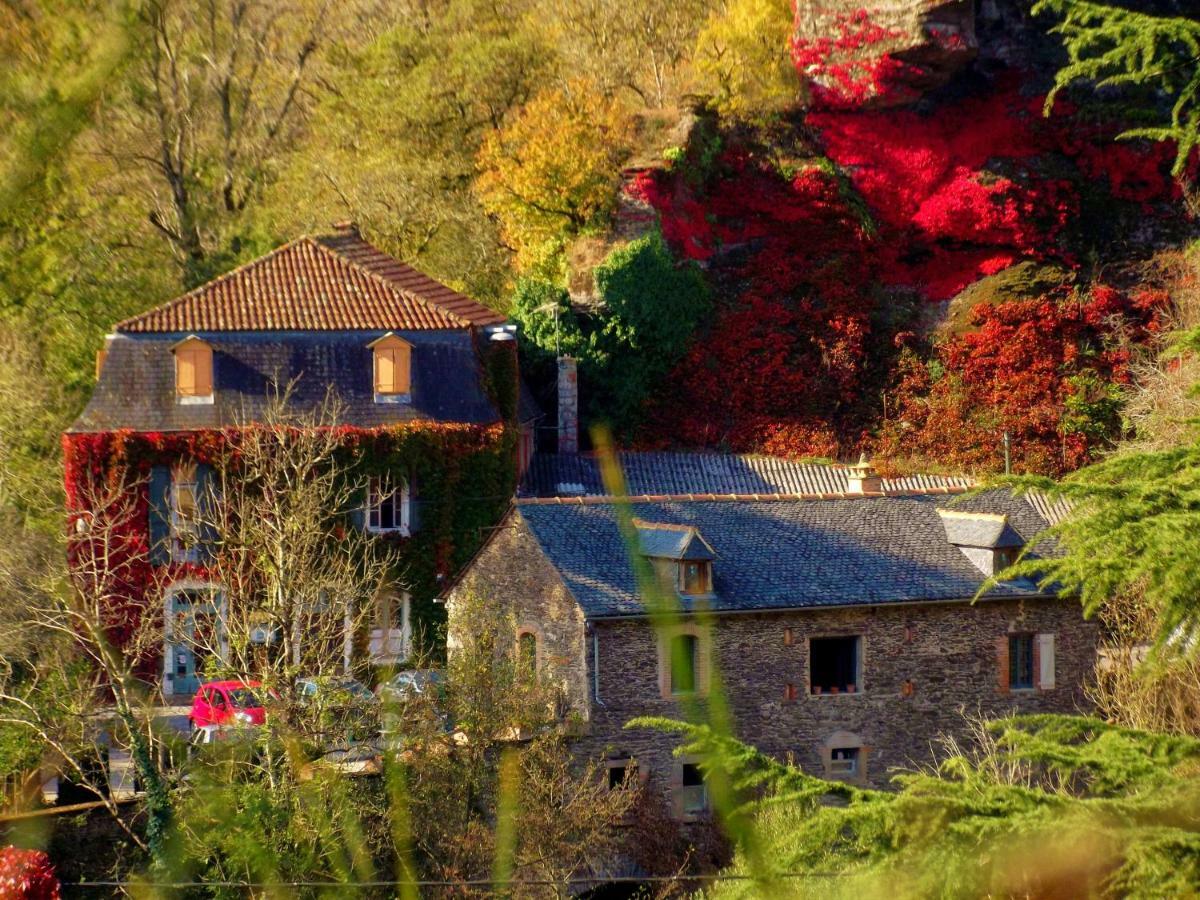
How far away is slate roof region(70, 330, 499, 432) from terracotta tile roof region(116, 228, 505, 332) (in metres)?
0.22

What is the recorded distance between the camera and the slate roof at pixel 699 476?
98.7 ft

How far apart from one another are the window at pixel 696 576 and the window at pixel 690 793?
243cm

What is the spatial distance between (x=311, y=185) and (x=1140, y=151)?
60.0ft

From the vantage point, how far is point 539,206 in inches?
1350

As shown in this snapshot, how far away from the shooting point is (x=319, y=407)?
26.9 metres

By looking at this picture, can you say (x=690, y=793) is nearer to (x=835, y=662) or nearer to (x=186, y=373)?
(x=835, y=662)

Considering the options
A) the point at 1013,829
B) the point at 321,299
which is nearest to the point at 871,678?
the point at 321,299

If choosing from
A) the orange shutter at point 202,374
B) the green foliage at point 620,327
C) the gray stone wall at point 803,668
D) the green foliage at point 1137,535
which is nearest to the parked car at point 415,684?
the gray stone wall at point 803,668

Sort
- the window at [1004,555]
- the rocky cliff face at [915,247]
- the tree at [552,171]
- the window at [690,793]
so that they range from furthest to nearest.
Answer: the tree at [552,171] → the rocky cliff face at [915,247] → the window at [1004,555] → the window at [690,793]

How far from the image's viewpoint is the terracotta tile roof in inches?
1083

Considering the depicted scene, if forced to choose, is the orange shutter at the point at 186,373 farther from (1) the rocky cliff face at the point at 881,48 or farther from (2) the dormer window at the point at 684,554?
(1) the rocky cliff face at the point at 881,48

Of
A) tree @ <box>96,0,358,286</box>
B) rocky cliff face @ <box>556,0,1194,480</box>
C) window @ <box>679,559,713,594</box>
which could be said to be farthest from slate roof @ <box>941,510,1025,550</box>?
tree @ <box>96,0,358,286</box>

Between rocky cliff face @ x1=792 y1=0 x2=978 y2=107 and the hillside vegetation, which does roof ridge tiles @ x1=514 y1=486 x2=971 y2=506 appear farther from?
rocky cliff face @ x1=792 y1=0 x2=978 y2=107

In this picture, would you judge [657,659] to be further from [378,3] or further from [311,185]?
[378,3]
